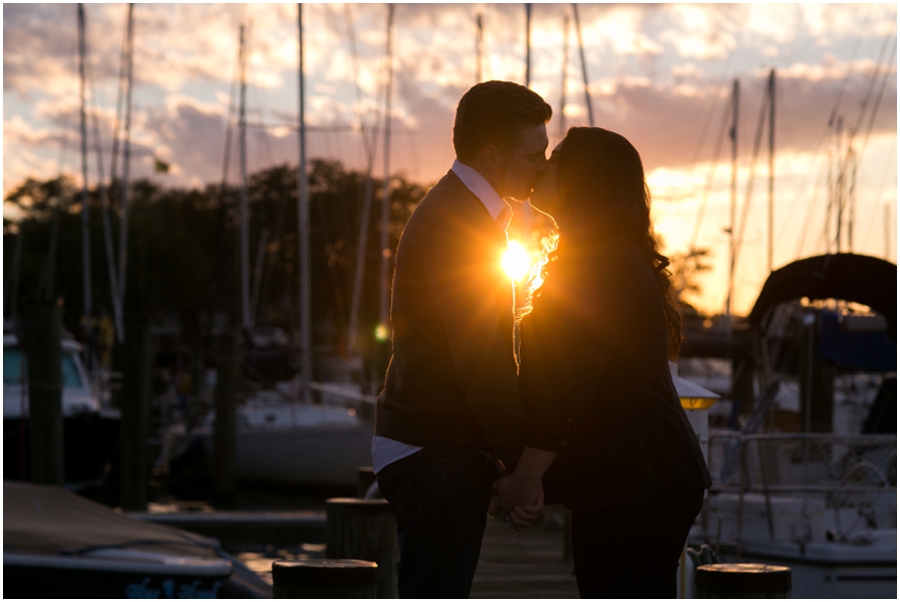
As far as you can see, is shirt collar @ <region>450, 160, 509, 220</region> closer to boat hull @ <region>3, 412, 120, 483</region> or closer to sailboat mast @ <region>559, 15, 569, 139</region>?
boat hull @ <region>3, 412, 120, 483</region>

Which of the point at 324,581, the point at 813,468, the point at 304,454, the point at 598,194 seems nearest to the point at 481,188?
the point at 598,194

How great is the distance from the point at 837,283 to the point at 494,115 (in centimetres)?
837

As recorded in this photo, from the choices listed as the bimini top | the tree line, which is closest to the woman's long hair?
the bimini top

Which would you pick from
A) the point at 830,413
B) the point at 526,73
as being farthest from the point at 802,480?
the point at 526,73

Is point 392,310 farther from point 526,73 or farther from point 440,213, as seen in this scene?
point 526,73

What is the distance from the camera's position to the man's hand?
2.90m

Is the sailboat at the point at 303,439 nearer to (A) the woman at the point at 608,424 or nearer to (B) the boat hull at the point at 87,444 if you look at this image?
(B) the boat hull at the point at 87,444

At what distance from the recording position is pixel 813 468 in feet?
28.8

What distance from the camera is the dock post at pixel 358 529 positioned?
596cm

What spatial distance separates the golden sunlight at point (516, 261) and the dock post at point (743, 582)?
1.16 m

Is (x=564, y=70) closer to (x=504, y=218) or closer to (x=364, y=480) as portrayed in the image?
(x=364, y=480)

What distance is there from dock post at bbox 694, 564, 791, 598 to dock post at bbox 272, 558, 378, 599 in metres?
1.11

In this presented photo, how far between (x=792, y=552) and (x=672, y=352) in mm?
6178

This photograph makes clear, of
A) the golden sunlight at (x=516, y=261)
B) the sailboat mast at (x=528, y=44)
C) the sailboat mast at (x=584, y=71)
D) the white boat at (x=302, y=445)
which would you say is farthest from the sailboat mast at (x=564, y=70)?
the golden sunlight at (x=516, y=261)
